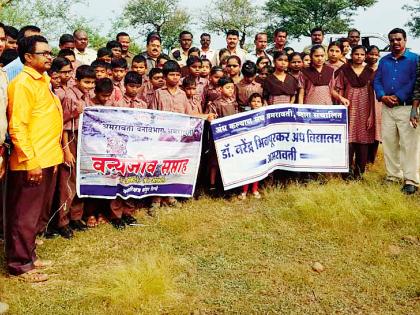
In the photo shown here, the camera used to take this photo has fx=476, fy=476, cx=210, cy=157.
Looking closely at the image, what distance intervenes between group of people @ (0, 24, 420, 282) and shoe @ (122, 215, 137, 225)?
22mm

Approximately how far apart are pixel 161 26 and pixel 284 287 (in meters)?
39.1

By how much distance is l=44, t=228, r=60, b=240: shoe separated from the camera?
4770mm

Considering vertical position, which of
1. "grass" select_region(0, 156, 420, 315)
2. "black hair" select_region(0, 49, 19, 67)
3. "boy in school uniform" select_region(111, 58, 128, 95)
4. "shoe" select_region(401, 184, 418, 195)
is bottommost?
"grass" select_region(0, 156, 420, 315)

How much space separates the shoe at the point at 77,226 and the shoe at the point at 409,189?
150 inches

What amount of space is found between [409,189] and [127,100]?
141 inches

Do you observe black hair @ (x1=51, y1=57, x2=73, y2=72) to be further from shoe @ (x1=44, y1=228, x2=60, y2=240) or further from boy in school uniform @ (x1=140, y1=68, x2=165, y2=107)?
shoe @ (x1=44, y1=228, x2=60, y2=240)

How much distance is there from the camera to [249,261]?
4.16m

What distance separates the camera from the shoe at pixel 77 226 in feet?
16.4

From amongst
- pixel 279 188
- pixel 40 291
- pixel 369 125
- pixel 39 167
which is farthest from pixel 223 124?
pixel 40 291

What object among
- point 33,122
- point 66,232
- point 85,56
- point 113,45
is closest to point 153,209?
point 66,232

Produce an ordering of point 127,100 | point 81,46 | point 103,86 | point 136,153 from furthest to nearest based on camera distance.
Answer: point 81,46 → point 127,100 → point 136,153 → point 103,86

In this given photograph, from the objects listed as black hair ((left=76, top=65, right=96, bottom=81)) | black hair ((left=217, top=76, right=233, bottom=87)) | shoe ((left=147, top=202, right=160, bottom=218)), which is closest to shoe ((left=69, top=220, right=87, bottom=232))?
shoe ((left=147, top=202, right=160, bottom=218))

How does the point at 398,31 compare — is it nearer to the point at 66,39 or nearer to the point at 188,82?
the point at 188,82

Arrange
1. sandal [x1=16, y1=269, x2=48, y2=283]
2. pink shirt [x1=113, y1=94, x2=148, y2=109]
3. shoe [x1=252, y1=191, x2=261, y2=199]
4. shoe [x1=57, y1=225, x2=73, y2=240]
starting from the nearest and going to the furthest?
sandal [x1=16, y1=269, x2=48, y2=283]
shoe [x1=57, y1=225, x2=73, y2=240]
pink shirt [x1=113, y1=94, x2=148, y2=109]
shoe [x1=252, y1=191, x2=261, y2=199]
